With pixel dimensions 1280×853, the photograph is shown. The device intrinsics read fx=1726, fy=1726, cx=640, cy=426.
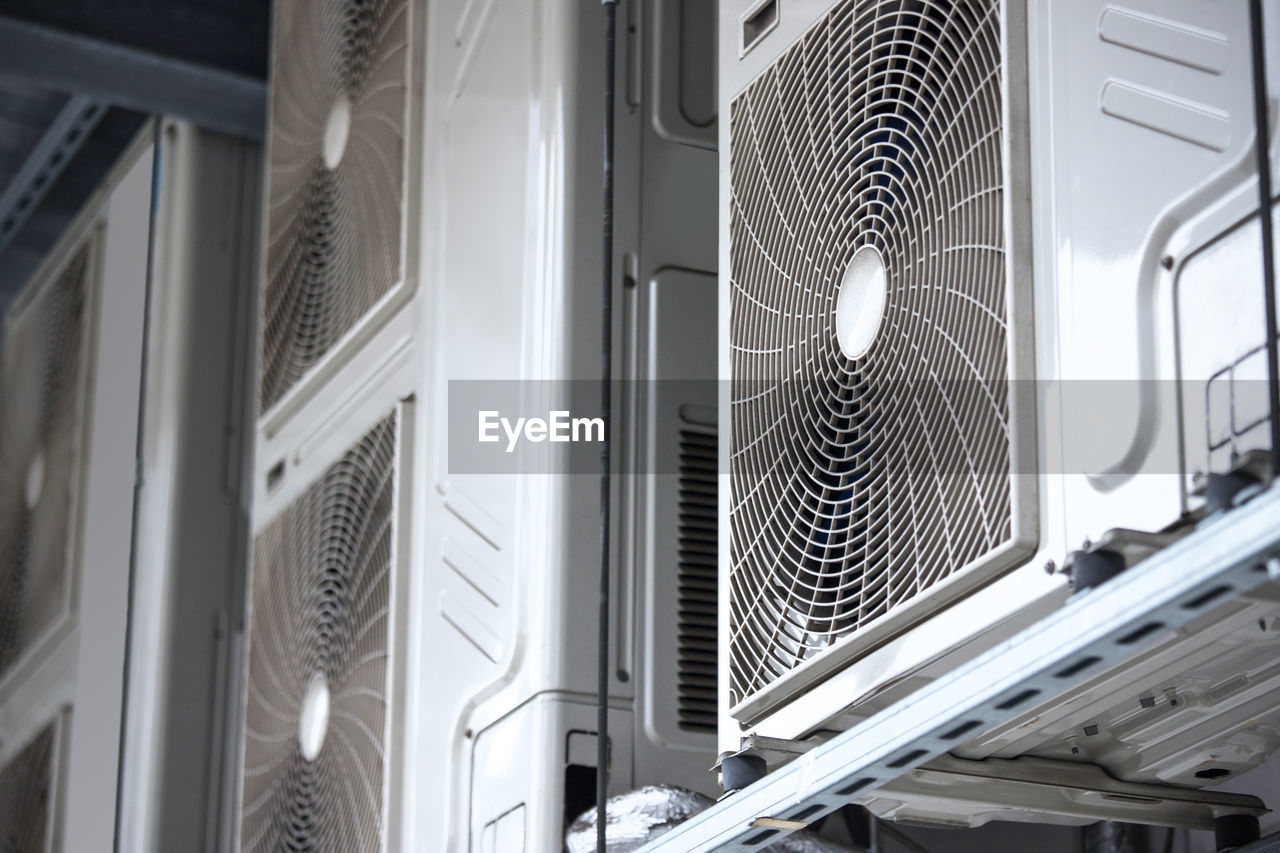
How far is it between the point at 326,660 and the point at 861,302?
5.72 ft

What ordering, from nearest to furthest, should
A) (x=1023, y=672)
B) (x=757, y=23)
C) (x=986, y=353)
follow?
(x=1023, y=672) < (x=986, y=353) < (x=757, y=23)

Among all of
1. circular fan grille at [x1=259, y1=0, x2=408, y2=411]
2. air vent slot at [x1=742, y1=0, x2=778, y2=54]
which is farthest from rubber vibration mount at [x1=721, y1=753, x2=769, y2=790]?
circular fan grille at [x1=259, y1=0, x2=408, y2=411]

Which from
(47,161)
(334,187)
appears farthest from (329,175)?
(47,161)

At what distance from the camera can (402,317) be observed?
135 inches

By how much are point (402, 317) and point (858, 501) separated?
1.55 metres

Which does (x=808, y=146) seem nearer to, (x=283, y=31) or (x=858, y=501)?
(x=858, y=501)

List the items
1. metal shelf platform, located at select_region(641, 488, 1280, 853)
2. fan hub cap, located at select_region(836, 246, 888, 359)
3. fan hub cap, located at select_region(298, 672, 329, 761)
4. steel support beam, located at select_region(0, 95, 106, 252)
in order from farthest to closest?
steel support beam, located at select_region(0, 95, 106, 252)
fan hub cap, located at select_region(298, 672, 329, 761)
fan hub cap, located at select_region(836, 246, 888, 359)
metal shelf platform, located at select_region(641, 488, 1280, 853)

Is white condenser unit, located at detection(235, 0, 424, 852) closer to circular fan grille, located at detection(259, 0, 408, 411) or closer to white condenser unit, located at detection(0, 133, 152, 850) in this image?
circular fan grille, located at detection(259, 0, 408, 411)

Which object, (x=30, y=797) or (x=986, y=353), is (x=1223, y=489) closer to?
(x=986, y=353)

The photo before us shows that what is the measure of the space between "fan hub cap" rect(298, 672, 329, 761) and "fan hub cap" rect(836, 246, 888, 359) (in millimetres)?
1691

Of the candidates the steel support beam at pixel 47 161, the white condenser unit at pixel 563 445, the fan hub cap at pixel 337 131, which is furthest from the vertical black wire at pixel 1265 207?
the steel support beam at pixel 47 161

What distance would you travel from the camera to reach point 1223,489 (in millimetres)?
1534

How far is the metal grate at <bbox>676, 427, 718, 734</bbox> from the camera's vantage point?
9.58 feet

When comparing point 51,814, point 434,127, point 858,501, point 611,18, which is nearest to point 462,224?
point 434,127
